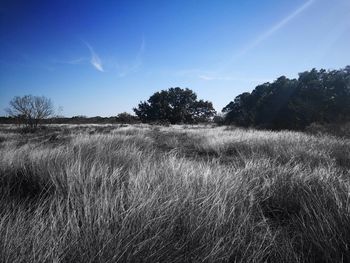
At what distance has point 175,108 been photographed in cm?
6231

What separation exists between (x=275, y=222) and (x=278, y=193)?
0.56 metres

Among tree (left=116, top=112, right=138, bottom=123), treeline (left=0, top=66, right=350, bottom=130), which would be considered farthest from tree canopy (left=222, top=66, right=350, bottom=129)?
tree (left=116, top=112, right=138, bottom=123)

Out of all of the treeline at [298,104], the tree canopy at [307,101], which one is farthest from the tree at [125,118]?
the tree canopy at [307,101]

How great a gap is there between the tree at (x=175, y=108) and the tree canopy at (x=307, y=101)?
36352mm

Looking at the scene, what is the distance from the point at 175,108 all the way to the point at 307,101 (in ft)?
143

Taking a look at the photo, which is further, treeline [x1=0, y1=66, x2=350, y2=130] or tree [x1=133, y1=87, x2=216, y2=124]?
tree [x1=133, y1=87, x2=216, y2=124]

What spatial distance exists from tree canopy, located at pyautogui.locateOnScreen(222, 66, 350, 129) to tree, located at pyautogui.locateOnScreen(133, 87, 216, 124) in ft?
119

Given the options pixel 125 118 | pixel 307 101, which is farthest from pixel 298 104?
pixel 125 118

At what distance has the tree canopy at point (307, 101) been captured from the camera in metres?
19.2

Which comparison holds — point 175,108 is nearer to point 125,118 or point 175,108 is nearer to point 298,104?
point 125,118

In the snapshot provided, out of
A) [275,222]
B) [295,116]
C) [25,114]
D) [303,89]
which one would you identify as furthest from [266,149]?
[25,114]

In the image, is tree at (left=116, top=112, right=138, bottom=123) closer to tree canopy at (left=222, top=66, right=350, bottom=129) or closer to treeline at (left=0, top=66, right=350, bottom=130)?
treeline at (left=0, top=66, right=350, bottom=130)

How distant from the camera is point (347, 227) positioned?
1496 mm

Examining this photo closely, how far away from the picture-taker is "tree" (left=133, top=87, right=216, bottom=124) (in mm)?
60906
